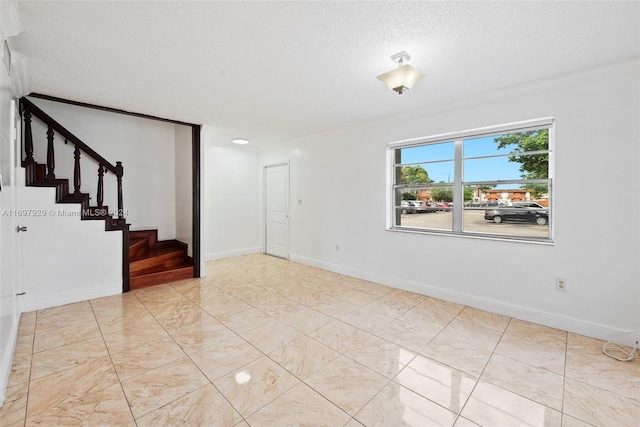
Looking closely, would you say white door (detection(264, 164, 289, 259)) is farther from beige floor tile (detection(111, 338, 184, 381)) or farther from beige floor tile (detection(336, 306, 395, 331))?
beige floor tile (detection(111, 338, 184, 381))

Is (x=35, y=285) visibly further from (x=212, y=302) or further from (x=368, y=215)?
(x=368, y=215)

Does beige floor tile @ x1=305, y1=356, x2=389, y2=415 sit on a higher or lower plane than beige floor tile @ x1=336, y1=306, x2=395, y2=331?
lower

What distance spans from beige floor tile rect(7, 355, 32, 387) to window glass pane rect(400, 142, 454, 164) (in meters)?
4.42

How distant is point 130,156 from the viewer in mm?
4641

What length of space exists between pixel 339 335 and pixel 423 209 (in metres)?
2.16

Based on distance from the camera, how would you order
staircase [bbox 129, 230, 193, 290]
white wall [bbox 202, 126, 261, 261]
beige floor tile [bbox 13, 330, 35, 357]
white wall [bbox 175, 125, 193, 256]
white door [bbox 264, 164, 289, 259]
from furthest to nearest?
white door [bbox 264, 164, 289, 259], white wall [bbox 202, 126, 261, 261], white wall [bbox 175, 125, 193, 256], staircase [bbox 129, 230, 193, 290], beige floor tile [bbox 13, 330, 35, 357]

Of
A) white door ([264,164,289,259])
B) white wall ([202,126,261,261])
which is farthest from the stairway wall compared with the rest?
white door ([264,164,289,259])

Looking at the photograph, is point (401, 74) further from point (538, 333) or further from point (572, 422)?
point (538, 333)

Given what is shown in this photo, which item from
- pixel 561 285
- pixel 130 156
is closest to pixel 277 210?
pixel 130 156

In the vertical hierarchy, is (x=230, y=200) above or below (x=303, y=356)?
above

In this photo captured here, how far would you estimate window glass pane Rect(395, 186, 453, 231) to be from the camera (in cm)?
371

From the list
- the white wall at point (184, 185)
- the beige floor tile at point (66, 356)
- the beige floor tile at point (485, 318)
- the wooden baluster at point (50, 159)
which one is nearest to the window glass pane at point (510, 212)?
the beige floor tile at point (485, 318)

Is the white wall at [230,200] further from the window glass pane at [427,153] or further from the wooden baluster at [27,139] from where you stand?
the window glass pane at [427,153]

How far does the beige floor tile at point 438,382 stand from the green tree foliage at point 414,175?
95.5 inches
